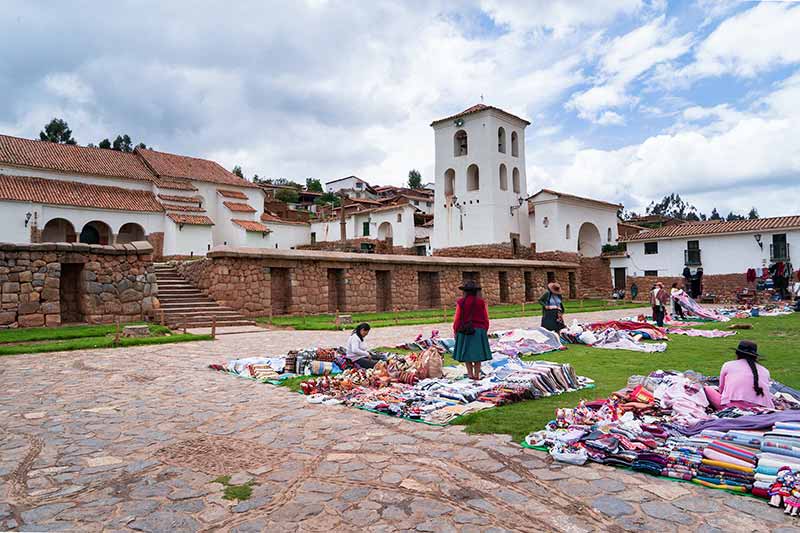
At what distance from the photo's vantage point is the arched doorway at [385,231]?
4344 cm

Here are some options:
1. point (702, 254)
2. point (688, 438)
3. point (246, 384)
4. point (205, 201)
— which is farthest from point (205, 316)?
point (702, 254)

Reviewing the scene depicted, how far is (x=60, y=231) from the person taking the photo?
29.4m

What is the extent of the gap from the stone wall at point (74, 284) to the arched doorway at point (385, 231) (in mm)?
28837

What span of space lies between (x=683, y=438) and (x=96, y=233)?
33.0m

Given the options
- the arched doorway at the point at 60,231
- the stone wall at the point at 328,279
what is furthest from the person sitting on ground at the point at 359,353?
the arched doorway at the point at 60,231

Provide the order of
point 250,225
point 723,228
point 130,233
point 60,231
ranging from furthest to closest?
1. point 250,225
2. point 130,233
3. point 723,228
4. point 60,231

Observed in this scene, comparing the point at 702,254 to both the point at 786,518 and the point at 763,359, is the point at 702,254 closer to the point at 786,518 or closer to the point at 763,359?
the point at 763,359

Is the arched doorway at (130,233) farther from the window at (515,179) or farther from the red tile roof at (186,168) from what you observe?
the window at (515,179)

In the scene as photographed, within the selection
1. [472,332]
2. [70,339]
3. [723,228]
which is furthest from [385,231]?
[472,332]

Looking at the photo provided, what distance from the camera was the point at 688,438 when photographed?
420 centimetres

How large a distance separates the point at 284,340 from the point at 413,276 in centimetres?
1079

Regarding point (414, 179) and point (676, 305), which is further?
point (414, 179)

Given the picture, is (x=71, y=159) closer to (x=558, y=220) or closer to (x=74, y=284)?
(x=74, y=284)

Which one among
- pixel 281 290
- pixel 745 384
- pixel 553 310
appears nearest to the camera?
pixel 745 384
